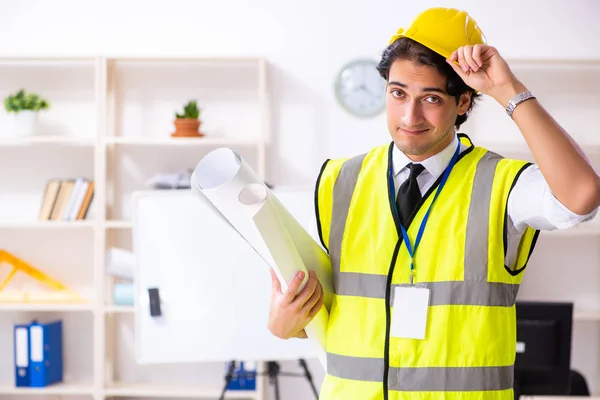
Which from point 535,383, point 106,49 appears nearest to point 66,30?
point 106,49

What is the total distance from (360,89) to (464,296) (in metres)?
3.11

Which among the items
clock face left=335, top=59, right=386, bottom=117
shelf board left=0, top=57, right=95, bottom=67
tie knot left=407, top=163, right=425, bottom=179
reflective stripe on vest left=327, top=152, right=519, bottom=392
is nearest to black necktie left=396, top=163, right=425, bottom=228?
tie knot left=407, top=163, right=425, bottom=179

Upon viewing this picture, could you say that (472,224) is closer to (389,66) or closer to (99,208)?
(389,66)

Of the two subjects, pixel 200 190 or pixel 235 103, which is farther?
pixel 235 103

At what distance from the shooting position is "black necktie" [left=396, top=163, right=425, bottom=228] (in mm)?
1545

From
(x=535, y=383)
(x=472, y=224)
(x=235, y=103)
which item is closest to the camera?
(x=472, y=224)

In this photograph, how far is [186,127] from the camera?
425 centimetres

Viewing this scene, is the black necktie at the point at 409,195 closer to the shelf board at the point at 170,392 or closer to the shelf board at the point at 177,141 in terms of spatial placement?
the shelf board at the point at 177,141

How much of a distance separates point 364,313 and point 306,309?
0.11 metres

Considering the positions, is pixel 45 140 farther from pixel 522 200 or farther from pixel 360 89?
pixel 522 200

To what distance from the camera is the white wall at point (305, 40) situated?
448cm

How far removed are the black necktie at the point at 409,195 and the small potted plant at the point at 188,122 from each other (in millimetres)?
2814

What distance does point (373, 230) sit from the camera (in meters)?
1.56

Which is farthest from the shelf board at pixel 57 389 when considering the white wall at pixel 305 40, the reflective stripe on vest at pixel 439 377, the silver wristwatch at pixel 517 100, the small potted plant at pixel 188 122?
the silver wristwatch at pixel 517 100
